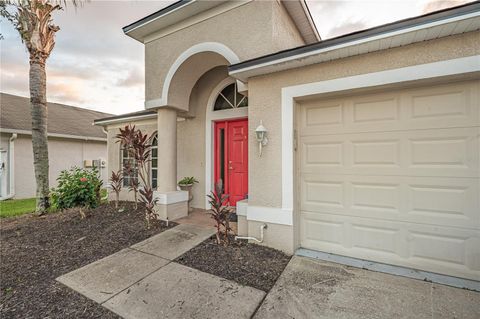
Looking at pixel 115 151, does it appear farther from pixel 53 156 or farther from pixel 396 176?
pixel 396 176

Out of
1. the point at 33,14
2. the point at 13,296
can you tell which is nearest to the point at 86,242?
the point at 13,296

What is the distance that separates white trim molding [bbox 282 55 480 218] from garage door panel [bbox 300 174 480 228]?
Answer: 427mm

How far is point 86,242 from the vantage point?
4.44 meters

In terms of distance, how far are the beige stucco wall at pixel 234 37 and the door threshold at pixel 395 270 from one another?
406 cm

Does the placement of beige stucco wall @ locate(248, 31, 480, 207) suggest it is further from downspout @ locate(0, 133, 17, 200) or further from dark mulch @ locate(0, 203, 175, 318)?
downspout @ locate(0, 133, 17, 200)

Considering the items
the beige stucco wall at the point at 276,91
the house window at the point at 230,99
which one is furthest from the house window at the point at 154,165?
the beige stucco wall at the point at 276,91

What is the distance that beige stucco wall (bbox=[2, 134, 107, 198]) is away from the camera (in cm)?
1055

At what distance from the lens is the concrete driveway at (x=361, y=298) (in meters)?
2.32

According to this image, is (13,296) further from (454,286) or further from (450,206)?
(450,206)

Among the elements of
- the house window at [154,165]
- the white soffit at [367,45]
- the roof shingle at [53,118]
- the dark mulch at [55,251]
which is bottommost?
the dark mulch at [55,251]

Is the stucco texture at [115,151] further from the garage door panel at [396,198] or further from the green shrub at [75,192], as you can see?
the garage door panel at [396,198]

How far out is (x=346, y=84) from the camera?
10.8ft

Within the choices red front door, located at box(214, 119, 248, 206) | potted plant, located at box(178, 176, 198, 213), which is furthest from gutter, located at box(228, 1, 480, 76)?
potted plant, located at box(178, 176, 198, 213)

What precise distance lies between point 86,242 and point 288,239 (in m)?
4.31
